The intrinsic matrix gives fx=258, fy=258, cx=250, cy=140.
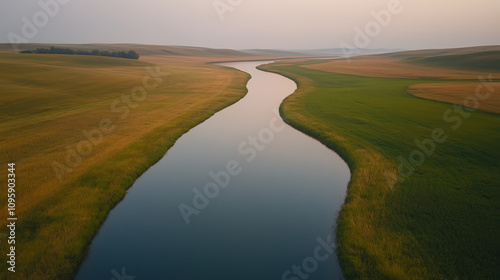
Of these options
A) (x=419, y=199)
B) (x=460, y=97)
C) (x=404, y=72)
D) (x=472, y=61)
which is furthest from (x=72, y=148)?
(x=472, y=61)

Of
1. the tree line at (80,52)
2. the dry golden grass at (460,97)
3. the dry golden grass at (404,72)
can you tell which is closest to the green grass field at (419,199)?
the dry golden grass at (460,97)

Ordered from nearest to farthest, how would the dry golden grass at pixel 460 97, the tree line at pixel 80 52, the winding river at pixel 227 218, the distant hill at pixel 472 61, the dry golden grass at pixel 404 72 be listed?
the winding river at pixel 227 218 → the dry golden grass at pixel 460 97 → the dry golden grass at pixel 404 72 → the distant hill at pixel 472 61 → the tree line at pixel 80 52

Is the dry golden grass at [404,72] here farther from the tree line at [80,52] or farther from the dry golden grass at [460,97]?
the tree line at [80,52]

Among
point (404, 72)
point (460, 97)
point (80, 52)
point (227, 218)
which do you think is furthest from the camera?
point (80, 52)

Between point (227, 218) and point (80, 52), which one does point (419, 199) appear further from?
point (80, 52)

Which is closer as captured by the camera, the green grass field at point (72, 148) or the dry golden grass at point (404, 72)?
the green grass field at point (72, 148)

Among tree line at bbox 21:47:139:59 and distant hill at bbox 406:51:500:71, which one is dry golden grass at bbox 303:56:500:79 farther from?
tree line at bbox 21:47:139:59
